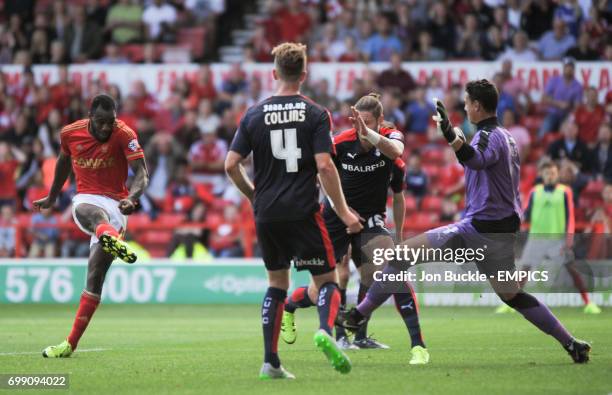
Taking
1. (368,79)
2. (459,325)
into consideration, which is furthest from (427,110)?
(459,325)

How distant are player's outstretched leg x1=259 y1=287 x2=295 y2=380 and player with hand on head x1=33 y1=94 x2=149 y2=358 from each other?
8.71 feet

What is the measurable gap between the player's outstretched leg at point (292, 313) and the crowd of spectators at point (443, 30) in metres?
13.4

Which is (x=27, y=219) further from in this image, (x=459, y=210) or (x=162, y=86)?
(x=459, y=210)

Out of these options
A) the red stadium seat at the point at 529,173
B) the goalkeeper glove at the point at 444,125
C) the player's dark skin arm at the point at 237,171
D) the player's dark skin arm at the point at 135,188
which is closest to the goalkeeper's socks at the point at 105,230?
the player's dark skin arm at the point at 135,188

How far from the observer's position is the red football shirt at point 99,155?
1153cm

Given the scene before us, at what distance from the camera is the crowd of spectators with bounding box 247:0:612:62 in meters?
24.1

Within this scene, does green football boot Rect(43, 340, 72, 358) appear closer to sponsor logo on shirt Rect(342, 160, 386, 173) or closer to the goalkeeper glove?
sponsor logo on shirt Rect(342, 160, 386, 173)

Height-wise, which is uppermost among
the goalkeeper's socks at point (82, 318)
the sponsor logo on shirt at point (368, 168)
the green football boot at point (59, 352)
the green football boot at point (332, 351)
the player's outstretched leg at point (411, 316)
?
the sponsor logo on shirt at point (368, 168)

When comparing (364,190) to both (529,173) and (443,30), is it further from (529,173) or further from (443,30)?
(443,30)

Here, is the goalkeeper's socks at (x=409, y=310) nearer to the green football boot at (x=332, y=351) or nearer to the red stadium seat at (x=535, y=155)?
the green football boot at (x=332, y=351)

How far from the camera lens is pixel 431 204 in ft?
73.3

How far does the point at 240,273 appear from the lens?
21141mm

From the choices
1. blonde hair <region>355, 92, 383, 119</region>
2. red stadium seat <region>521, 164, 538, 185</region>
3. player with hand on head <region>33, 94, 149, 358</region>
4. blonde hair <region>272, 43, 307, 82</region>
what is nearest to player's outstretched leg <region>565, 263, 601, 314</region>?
red stadium seat <region>521, 164, 538, 185</region>

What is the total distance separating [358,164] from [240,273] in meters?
9.66
